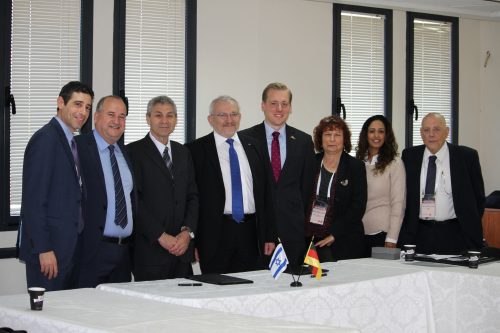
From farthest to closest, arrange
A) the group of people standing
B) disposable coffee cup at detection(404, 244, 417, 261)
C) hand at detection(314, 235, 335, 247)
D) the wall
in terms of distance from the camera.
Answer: the wall
hand at detection(314, 235, 335, 247)
disposable coffee cup at detection(404, 244, 417, 261)
the group of people standing

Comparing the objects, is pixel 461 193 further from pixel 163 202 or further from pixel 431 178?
pixel 163 202

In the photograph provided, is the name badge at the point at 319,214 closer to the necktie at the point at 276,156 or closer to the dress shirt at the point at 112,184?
the necktie at the point at 276,156

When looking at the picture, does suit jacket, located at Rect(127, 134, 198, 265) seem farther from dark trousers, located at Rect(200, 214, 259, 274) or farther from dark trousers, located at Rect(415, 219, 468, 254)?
dark trousers, located at Rect(415, 219, 468, 254)

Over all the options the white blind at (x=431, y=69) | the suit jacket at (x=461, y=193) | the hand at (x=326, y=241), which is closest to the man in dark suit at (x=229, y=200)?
the hand at (x=326, y=241)

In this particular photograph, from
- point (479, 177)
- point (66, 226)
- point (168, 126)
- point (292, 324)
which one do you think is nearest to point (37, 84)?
point (168, 126)

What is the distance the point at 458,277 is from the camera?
4133mm

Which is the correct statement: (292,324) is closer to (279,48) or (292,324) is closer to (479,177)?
(479,177)

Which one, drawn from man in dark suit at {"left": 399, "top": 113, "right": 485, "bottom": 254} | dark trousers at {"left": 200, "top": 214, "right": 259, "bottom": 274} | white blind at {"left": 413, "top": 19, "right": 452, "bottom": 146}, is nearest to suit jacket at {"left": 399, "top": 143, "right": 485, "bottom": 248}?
man in dark suit at {"left": 399, "top": 113, "right": 485, "bottom": 254}

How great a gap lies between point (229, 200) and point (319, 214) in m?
0.76

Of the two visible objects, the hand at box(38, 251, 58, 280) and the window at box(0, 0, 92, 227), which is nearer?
the hand at box(38, 251, 58, 280)

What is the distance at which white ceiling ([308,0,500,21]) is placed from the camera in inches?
327

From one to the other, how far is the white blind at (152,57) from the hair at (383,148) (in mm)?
1982

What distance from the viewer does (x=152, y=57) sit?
721 cm

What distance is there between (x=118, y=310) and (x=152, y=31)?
15.1ft
